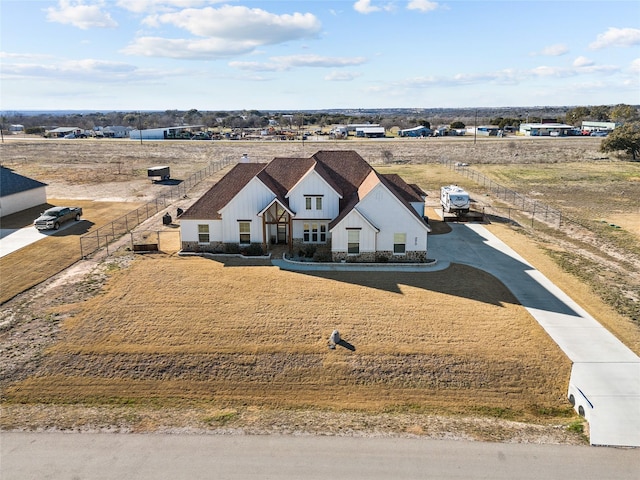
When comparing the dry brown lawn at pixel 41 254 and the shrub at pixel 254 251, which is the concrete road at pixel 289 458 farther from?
the shrub at pixel 254 251

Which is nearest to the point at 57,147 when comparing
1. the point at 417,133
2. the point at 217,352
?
the point at 417,133

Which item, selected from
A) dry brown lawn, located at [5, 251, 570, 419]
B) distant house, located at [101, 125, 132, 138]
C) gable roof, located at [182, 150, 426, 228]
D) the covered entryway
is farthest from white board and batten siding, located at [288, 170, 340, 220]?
distant house, located at [101, 125, 132, 138]

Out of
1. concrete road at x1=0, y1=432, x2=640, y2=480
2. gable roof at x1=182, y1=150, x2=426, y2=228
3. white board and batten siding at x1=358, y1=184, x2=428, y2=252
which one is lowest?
concrete road at x1=0, y1=432, x2=640, y2=480

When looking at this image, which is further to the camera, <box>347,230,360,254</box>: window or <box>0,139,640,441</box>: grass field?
<box>347,230,360,254</box>: window

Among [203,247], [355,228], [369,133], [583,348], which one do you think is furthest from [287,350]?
[369,133]

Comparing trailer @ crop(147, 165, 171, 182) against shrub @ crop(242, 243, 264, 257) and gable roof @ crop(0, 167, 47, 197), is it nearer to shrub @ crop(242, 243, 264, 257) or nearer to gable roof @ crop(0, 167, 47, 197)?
gable roof @ crop(0, 167, 47, 197)

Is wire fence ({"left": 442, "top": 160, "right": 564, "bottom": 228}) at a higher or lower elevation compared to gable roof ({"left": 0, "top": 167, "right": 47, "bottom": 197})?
lower

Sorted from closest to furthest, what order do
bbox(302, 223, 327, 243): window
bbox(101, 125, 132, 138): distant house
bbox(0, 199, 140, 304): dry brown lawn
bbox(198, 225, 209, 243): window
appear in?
1. bbox(0, 199, 140, 304): dry brown lawn
2. bbox(198, 225, 209, 243): window
3. bbox(302, 223, 327, 243): window
4. bbox(101, 125, 132, 138): distant house

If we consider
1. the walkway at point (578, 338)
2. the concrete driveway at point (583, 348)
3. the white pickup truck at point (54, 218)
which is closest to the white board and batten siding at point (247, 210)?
the walkway at point (578, 338)
